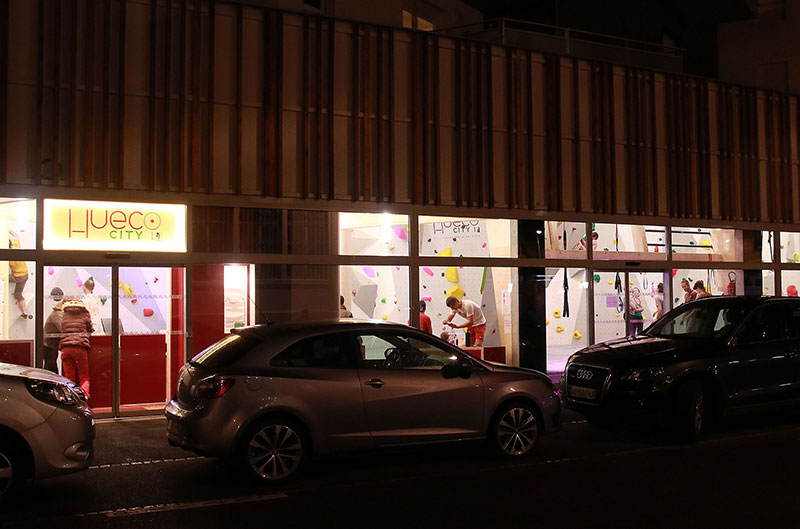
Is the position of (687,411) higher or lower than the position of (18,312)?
lower

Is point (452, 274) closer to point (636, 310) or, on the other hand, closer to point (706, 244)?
point (636, 310)

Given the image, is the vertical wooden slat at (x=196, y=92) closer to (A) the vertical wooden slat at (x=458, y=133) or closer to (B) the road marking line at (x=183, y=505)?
(A) the vertical wooden slat at (x=458, y=133)

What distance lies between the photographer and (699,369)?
948cm

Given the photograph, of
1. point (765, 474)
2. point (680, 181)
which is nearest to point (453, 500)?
point (765, 474)

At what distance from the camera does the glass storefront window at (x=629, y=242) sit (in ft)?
51.3

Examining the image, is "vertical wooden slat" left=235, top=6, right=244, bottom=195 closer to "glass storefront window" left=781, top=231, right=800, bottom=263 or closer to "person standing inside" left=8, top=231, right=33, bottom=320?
"person standing inside" left=8, top=231, right=33, bottom=320

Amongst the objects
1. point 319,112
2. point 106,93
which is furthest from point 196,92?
point 319,112

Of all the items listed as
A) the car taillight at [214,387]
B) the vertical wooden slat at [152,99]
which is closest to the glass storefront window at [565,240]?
the vertical wooden slat at [152,99]

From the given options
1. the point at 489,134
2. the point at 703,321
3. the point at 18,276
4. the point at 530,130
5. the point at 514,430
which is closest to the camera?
the point at 514,430

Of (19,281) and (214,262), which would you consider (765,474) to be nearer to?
(214,262)

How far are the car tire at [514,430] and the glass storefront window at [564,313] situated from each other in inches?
254

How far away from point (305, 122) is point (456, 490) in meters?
7.38

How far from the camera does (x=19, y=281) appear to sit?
10.9 meters

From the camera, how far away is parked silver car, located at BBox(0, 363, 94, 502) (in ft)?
21.6
